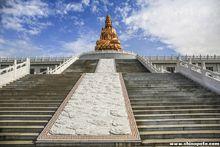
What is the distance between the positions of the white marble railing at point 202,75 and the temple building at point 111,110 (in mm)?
46

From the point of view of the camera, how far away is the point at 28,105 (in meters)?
10.7

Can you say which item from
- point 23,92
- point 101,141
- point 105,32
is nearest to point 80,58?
point 105,32

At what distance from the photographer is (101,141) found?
7.39 m

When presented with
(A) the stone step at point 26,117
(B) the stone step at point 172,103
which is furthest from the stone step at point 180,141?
(A) the stone step at point 26,117

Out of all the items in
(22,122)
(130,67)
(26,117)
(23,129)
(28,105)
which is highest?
(130,67)

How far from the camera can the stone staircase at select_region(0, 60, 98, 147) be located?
8.05m

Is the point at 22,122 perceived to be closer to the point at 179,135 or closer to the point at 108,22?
the point at 179,135

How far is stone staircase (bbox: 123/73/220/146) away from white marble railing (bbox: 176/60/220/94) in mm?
319

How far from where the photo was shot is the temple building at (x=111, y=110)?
773 centimetres

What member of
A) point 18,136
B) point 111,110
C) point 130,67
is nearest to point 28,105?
point 18,136

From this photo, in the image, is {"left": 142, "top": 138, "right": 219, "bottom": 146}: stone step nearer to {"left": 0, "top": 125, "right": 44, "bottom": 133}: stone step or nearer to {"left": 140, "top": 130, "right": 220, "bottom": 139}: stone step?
{"left": 140, "top": 130, "right": 220, "bottom": 139}: stone step

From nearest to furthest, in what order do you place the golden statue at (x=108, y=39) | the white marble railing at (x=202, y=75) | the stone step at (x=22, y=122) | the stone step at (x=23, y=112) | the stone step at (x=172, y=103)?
the stone step at (x=22, y=122), the stone step at (x=23, y=112), the stone step at (x=172, y=103), the white marble railing at (x=202, y=75), the golden statue at (x=108, y=39)

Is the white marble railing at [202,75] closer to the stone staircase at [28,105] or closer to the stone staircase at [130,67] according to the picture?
the stone staircase at [28,105]

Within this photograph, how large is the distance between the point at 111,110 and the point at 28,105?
142 inches
